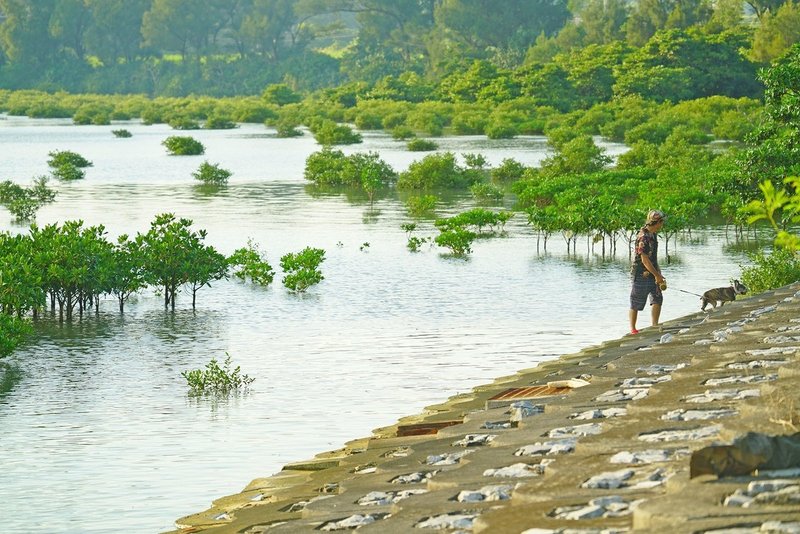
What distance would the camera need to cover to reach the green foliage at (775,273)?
2577cm

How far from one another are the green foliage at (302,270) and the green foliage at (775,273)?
994 cm

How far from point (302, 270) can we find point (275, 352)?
7.67 metres

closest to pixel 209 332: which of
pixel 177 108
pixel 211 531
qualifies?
pixel 211 531

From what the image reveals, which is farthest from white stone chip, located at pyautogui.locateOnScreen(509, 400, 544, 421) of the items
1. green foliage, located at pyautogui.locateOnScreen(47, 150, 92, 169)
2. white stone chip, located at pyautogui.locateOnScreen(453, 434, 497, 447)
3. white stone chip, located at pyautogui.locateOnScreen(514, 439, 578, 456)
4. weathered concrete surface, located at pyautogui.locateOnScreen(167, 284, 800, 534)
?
green foliage, located at pyautogui.locateOnScreen(47, 150, 92, 169)

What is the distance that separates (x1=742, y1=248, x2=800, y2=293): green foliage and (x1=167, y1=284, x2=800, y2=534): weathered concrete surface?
1030cm

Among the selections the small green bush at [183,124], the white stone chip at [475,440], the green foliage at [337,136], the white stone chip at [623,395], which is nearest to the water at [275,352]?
the white stone chip at [475,440]

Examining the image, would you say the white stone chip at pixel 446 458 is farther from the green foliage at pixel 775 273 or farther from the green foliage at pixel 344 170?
the green foliage at pixel 344 170

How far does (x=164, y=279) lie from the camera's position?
95.9ft

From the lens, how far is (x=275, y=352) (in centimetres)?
2419

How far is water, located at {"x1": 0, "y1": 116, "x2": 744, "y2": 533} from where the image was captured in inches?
616

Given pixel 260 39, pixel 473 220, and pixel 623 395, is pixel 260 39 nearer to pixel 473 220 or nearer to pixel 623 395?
pixel 473 220

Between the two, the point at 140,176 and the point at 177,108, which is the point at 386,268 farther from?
the point at 177,108

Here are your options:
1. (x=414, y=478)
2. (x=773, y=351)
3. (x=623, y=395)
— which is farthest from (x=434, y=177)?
(x=414, y=478)

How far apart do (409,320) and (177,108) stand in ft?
348
